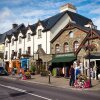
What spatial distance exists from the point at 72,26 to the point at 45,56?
22.6 feet

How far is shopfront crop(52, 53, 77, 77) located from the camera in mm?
32503

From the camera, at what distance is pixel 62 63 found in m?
34.6

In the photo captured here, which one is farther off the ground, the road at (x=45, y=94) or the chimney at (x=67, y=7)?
the chimney at (x=67, y=7)

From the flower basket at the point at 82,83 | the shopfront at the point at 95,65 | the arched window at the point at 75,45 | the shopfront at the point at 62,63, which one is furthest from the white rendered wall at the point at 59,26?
the flower basket at the point at 82,83

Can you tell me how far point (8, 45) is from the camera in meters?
54.4

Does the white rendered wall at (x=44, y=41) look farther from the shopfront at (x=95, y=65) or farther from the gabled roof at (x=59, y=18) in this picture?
the shopfront at (x=95, y=65)

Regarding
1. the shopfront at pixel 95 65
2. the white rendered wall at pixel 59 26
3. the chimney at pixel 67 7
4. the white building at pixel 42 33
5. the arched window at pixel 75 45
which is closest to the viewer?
the shopfront at pixel 95 65

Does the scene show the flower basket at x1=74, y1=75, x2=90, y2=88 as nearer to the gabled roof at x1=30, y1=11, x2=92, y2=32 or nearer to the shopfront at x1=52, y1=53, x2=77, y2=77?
the shopfront at x1=52, y1=53, x2=77, y2=77

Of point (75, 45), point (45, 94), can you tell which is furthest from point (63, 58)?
point (45, 94)

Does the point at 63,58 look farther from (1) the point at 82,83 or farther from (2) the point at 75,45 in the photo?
(1) the point at 82,83

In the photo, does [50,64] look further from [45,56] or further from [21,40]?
[21,40]

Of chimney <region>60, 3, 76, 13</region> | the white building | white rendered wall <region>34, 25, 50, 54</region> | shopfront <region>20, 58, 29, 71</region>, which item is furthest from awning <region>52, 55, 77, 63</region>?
chimney <region>60, 3, 76, 13</region>

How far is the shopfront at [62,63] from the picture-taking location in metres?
32.5

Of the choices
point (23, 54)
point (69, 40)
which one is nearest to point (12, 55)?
point (23, 54)
